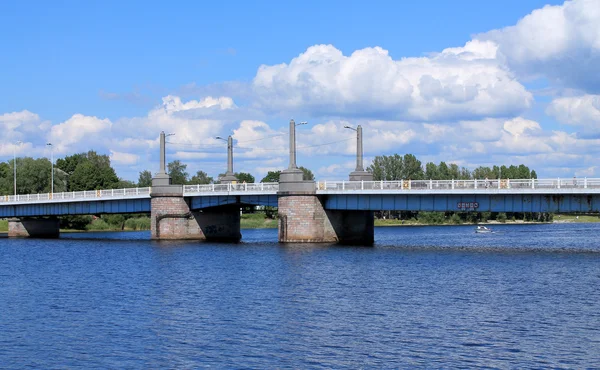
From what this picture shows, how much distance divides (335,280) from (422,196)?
27.9 metres

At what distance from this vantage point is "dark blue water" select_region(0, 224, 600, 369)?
31.3 metres

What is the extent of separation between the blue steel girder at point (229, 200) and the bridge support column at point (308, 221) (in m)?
4.93

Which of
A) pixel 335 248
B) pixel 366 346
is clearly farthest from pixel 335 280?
pixel 335 248

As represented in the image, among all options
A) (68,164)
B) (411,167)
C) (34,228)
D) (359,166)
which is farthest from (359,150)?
(68,164)

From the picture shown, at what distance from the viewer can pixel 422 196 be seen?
261ft

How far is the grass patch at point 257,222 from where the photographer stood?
164075 mm

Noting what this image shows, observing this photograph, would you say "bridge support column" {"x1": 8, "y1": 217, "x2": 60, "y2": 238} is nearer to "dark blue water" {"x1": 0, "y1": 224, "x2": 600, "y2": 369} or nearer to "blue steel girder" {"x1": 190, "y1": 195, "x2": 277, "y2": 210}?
"blue steel girder" {"x1": 190, "y1": 195, "x2": 277, "y2": 210}

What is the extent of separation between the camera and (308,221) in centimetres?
8606

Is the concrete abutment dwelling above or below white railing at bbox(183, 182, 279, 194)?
below

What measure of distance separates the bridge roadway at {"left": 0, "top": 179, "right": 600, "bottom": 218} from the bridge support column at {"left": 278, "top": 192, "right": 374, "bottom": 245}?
52.6 inches

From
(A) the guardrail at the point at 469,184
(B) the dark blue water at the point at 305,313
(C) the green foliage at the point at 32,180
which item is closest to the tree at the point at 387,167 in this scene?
(C) the green foliage at the point at 32,180

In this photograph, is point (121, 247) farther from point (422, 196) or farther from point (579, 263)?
point (579, 263)

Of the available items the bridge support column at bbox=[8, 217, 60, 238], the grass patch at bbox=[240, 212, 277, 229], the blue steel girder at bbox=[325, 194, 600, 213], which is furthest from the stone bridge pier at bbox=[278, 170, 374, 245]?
the grass patch at bbox=[240, 212, 277, 229]

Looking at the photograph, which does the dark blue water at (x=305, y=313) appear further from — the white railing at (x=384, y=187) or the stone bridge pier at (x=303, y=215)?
the stone bridge pier at (x=303, y=215)
